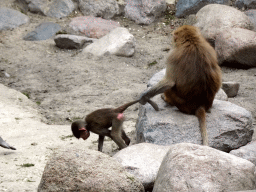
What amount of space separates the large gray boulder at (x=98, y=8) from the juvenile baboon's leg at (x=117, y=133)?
22.6 feet

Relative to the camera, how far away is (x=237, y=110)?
475cm

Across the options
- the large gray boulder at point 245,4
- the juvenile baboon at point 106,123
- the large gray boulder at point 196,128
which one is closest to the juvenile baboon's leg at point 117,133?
the juvenile baboon at point 106,123

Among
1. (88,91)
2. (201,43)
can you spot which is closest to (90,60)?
(88,91)

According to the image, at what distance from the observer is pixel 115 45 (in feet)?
29.4

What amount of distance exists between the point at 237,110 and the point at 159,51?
5021mm

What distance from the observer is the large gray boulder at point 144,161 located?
11.5 ft

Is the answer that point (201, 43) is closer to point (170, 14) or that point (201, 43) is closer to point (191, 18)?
point (191, 18)

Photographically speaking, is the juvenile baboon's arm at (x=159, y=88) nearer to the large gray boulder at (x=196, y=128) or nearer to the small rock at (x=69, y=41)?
the large gray boulder at (x=196, y=128)

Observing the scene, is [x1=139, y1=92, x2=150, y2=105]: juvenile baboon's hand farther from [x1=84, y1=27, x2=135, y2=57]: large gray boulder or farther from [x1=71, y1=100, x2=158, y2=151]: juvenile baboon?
[x1=84, y1=27, x2=135, y2=57]: large gray boulder

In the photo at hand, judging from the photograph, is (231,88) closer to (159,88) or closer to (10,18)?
(159,88)

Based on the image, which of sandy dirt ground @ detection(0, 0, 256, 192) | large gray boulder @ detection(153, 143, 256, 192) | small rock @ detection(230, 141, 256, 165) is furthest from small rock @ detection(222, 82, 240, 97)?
large gray boulder @ detection(153, 143, 256, 192)

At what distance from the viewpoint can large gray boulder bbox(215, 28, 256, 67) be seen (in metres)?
7.95

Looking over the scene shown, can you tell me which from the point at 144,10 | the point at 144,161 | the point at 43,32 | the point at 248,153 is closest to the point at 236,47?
the point at 144,10

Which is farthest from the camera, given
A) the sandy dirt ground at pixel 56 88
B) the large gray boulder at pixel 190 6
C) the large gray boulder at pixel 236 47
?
the large gray boulder at pixel 190 6
